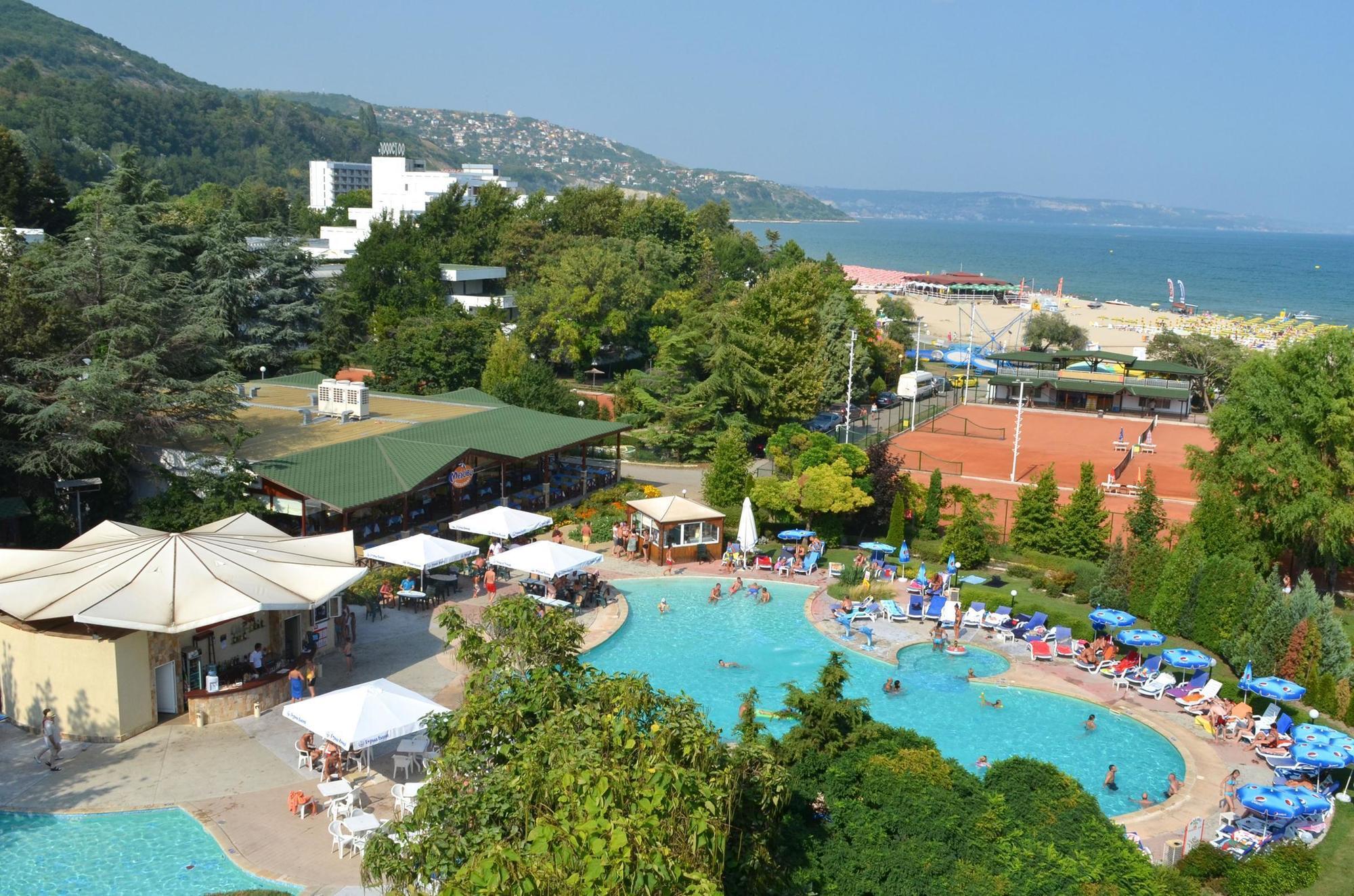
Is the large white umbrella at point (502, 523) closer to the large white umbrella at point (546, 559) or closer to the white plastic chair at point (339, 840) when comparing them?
the large white umbrella at point (546, 559)

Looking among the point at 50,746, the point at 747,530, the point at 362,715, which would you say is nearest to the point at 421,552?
the point at 362,715

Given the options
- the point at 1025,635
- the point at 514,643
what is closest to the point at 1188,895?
the point at 514,643

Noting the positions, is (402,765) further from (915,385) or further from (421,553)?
(915,385)

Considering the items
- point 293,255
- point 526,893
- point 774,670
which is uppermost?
point 293,255

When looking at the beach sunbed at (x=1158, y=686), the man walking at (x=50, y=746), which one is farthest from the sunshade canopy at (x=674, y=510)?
the man walking at (x=50, y=746)

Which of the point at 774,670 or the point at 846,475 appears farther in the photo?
the point at 846,475

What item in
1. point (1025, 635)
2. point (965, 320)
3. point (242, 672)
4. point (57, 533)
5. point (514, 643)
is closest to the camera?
point (514, 643)

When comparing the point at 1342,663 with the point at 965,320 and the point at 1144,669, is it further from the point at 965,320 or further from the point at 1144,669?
the point at 965,320

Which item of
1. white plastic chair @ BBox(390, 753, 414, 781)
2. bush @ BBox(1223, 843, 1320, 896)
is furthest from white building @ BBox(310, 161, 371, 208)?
bush @ BBox(1223, 843, 1320, 896)
